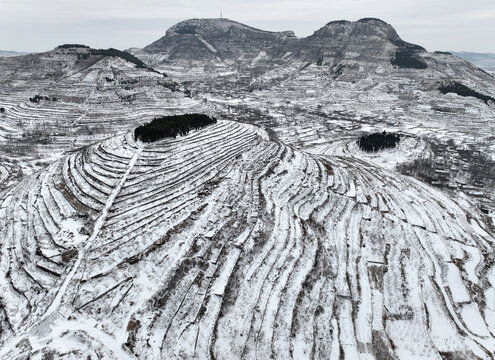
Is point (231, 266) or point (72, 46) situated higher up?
point (72, 46)

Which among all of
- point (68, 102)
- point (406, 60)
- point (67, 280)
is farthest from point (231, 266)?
point (406, 60)

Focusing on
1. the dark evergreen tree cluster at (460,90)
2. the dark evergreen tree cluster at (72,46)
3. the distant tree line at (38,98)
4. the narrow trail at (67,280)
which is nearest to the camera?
the narrow trail at (67,280)

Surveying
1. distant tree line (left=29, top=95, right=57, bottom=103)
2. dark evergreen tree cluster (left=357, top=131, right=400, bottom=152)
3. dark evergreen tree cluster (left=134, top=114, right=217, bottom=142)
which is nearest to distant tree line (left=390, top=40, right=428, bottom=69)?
dark evergreen tree cluster (left=357, top=131, right=400, bottom=152)

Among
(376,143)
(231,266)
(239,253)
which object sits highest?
(239,253)

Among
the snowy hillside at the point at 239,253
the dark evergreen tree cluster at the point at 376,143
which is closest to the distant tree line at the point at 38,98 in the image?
the snowy hillside at the point at 239,253

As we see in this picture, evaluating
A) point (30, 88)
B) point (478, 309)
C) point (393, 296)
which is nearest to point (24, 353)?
point (393, 296)

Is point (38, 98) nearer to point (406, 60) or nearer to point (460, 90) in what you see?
point (460, 90)

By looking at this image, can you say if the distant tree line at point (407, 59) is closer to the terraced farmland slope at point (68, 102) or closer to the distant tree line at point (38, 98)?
the terraced farmland slope at point (68, 102)
